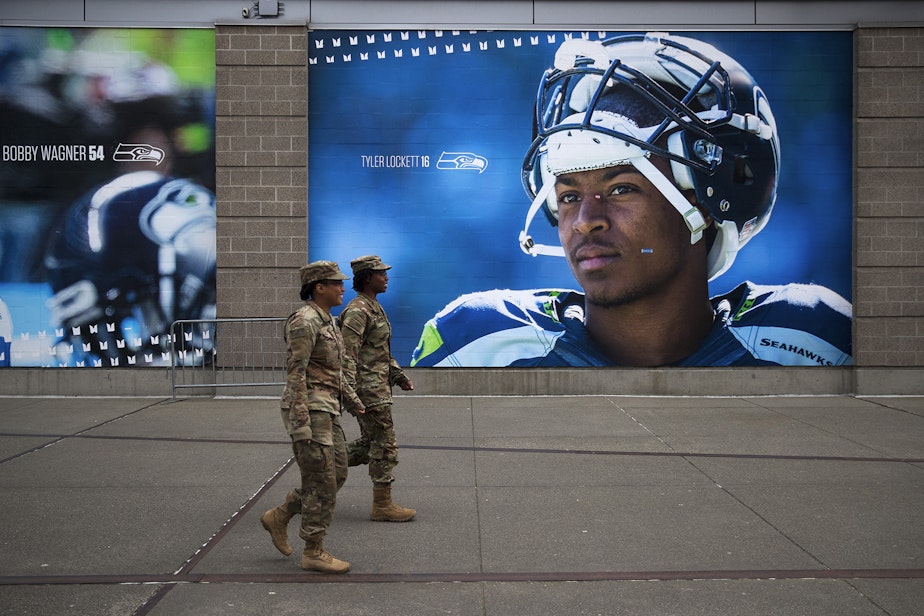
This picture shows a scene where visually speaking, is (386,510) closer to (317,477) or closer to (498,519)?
(498,519)

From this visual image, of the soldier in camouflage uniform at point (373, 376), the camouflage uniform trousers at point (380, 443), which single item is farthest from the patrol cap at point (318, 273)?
the camouflage uniform trousers at point (380, 443)

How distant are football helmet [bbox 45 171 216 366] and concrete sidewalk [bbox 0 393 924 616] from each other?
2.01m

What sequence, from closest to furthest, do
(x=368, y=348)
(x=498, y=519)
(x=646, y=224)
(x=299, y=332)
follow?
(x=299, y=332), (x=498, y=519), (x=368, y=348), (x=646, y=224)

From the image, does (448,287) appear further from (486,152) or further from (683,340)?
(683,340)

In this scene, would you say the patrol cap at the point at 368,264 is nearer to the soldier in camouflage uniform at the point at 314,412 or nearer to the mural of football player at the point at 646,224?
the soldier in camouflage uniform at the point at 314,412

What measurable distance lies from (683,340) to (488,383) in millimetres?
3020

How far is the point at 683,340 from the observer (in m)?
13.2

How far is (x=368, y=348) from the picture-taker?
6.88 m

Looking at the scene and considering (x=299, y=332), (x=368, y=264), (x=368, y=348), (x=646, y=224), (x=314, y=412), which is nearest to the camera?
(x=299, y=332)

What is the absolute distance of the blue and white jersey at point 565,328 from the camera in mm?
13227

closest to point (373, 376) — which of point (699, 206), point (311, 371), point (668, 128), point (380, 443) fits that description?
point (380, 443)

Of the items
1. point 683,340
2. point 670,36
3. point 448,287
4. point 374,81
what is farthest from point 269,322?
point 670,36

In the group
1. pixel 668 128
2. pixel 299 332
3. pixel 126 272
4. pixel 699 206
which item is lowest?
pixel 299 332

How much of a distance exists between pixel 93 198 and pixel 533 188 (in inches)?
260
